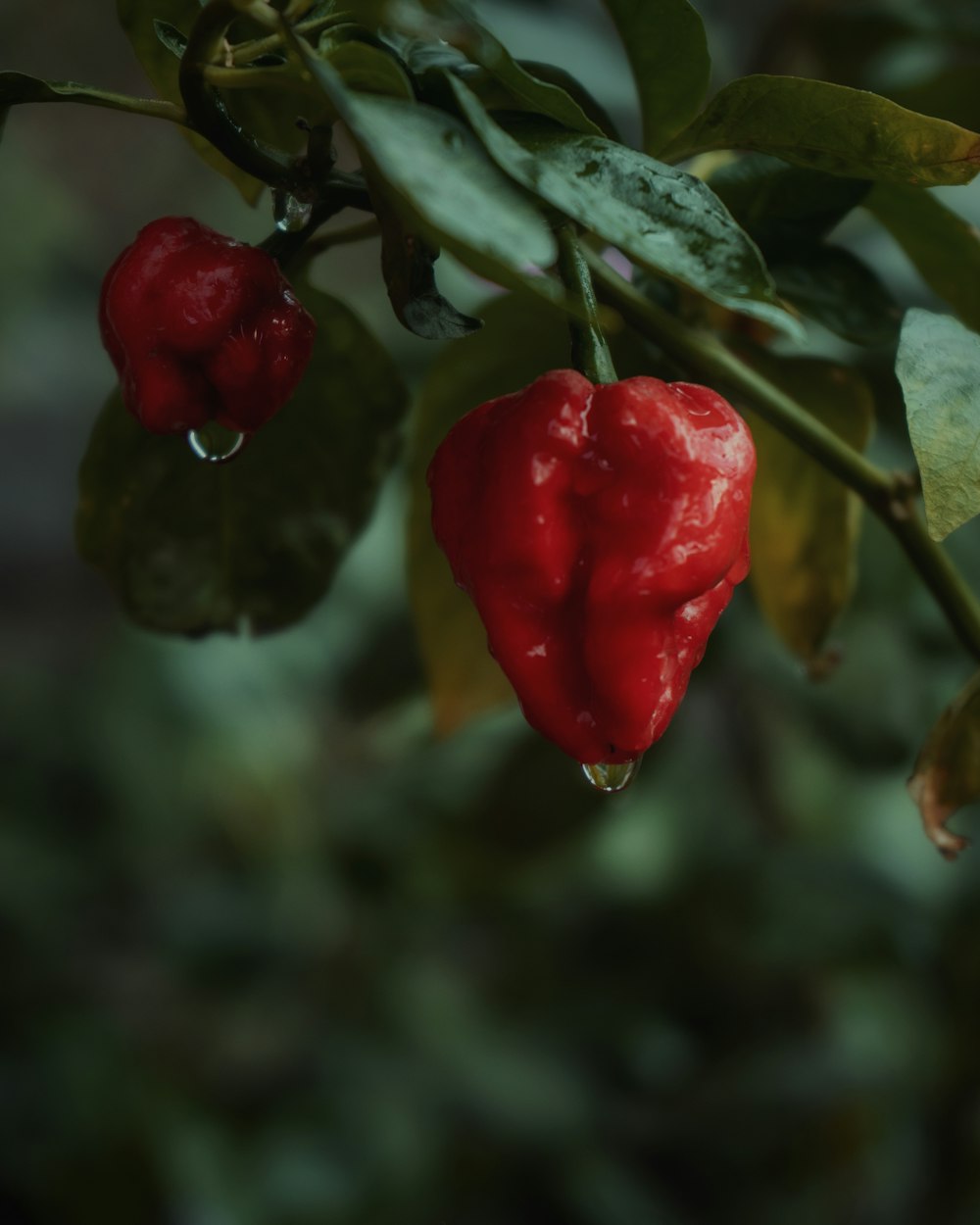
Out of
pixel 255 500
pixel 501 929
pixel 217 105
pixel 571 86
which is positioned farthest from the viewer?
pixel 501 929

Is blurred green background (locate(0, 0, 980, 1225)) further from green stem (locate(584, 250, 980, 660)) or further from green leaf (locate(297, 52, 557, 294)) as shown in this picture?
green leaf (locate(297, 52, 557, 294))

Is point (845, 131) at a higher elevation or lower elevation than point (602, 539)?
higher

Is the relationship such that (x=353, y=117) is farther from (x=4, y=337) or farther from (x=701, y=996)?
(x=4, y=337)

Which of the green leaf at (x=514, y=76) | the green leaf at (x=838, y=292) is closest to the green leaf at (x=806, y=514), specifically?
the green leaf at (x=838, y=292)

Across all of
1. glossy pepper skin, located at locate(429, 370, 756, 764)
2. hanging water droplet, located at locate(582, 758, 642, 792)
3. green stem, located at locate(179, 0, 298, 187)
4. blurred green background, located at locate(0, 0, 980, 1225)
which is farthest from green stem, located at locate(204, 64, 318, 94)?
blurred green background, located at locate(0, 0, 980, 1225)

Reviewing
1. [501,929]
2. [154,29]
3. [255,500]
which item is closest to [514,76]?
[154,29]

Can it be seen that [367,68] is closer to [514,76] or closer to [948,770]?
[514,76]
